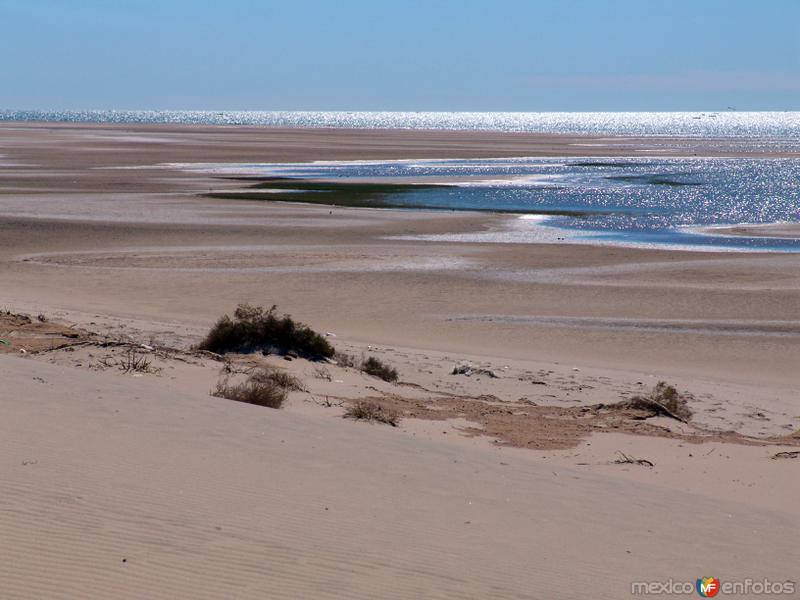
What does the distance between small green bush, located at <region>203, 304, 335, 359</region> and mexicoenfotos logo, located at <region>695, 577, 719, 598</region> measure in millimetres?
7728

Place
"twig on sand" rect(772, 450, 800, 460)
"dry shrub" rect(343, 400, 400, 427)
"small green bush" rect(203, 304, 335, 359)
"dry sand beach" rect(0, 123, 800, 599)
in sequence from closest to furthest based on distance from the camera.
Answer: "dry sand beach" rect(0, 123, 800, 599) → "twig on sand" rect(772, 450, 800, 460) → "dry shrub" rect(343, 400, 400, 427) → "small green bush" rect(203, 304, 335, 359)

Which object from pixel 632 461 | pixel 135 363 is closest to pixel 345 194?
pixel 135 363

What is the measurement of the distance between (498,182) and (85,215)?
975 inches

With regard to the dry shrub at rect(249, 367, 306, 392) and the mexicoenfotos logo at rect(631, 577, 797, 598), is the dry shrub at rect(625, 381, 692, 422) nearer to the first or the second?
the dry shrub at rect(249, 367, 306, 392)

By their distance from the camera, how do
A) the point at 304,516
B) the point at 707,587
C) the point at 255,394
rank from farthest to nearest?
the point at 255,394
the point at 304,516
the point at 707,587

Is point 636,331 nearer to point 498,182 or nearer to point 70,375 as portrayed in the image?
point 70,375

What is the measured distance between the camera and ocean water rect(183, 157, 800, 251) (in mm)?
32562

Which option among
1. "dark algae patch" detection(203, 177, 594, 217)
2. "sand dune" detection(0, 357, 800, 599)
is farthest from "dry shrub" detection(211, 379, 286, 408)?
"dark algae patch" detection(203, 177, 594, 217)

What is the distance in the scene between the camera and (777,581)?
6.20 meters

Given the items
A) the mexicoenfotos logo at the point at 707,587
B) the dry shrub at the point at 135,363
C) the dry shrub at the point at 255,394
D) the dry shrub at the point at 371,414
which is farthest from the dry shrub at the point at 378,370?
the mexicoenfotos logo at the point at 707,587

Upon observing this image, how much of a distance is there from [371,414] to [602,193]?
124 ft

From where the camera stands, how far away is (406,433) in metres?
9.84

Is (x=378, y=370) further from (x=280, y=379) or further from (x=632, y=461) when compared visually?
(x=632, y=461)

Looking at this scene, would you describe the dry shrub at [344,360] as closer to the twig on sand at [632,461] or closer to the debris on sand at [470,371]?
the debris on sand at [470,371]
